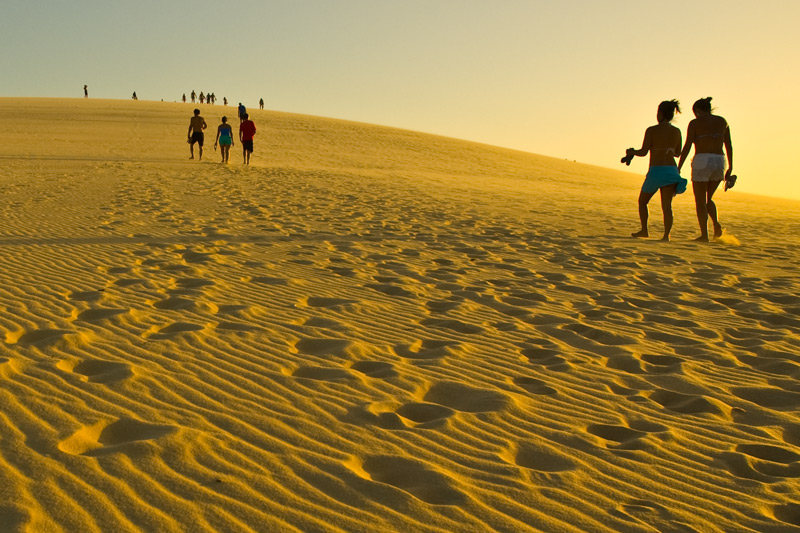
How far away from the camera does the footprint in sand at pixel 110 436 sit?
9.26 feet

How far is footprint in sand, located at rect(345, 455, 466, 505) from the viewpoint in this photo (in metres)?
2.59

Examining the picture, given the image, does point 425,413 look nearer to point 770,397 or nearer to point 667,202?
point 770,397

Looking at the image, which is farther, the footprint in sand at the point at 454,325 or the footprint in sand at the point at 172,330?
the footprint in sand at the point at 454,325

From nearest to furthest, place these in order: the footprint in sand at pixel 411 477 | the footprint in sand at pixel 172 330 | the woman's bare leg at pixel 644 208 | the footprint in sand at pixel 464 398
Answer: the footprint in sand at pixel 411 477 → the footprint in sand at pixel 464 398 → the footprint in sand at pixel 172 330 → the woman's bare leg at pixel 644 208

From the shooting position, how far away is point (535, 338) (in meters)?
4.79

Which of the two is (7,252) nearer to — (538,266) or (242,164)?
(538,266)

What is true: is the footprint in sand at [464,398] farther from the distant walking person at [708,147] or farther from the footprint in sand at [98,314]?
the distant walking person at [708,147]

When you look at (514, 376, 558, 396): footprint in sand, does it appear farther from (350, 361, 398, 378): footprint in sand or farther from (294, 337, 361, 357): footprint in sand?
(294, 337, 361, 357): footprint in sand

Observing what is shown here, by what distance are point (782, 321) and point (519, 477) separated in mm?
3654

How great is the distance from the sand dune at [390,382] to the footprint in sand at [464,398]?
2 cm

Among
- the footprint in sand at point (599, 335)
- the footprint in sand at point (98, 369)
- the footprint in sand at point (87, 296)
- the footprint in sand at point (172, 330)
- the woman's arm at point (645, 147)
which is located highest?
the woman's arm at point (645, 147)

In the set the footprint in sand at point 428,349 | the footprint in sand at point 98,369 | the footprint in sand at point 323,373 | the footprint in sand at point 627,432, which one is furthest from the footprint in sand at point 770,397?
the footprint in sand at point 98,369

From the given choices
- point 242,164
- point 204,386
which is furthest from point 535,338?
point 242,164

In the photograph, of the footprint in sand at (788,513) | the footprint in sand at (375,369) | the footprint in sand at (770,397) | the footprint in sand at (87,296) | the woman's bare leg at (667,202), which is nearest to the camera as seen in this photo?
the footprint in sand at (788,513)
